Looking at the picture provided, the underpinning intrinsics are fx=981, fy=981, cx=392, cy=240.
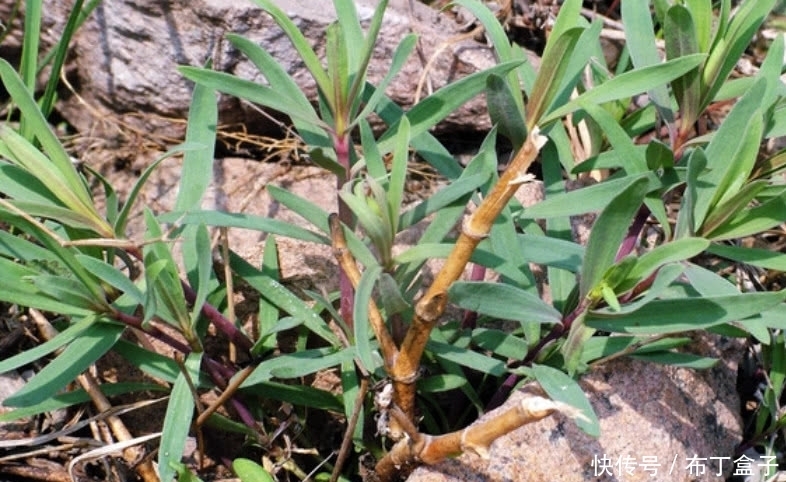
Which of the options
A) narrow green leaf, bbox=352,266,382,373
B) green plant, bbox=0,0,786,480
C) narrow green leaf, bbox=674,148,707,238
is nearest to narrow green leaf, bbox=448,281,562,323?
green plant, bbox=0,0,786,480

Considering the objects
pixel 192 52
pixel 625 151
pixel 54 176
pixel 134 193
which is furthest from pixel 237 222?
pixel 192 52

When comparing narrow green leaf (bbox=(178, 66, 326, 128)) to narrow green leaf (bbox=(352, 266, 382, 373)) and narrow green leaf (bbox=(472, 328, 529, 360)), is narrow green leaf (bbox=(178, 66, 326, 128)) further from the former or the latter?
narrow green leaf (bbox=(472, 328, 529, 360))

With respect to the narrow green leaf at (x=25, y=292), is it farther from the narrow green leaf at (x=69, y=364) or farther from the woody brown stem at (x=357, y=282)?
the woody brown stem at (x=357, y=282)

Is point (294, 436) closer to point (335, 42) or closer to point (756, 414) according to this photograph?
point (335, 42)

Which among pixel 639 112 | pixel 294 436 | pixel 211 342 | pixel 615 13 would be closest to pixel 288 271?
pixel 211 342

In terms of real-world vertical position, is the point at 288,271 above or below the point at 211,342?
above

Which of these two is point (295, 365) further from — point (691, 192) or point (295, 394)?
point (691, 192)
